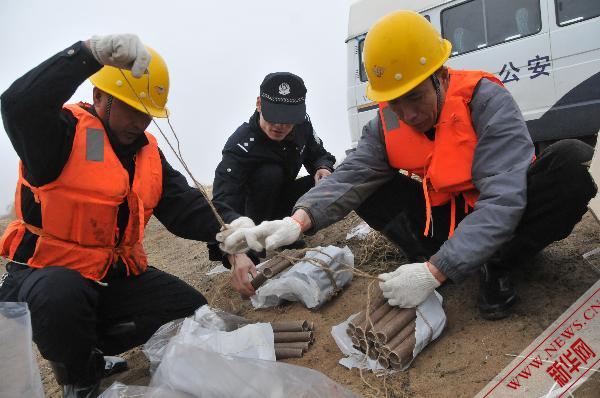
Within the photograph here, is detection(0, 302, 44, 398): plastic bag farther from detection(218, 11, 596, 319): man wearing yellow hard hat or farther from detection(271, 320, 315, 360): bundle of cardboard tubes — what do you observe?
detection(271, 320, 315, 360): bundle of cardboard tubes

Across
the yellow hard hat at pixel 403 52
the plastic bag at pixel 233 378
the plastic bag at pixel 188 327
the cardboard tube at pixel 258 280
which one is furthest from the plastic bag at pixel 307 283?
the yellow hard hat at pixel 403 52

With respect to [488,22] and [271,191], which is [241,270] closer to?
[271,191]

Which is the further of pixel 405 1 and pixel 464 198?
pixel 405 1

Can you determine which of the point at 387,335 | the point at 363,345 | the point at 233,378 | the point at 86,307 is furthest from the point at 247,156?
the point at 233,378

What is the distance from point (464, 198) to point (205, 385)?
1350mm

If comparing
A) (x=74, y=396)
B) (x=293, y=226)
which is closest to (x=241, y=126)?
(x=293, y=226)

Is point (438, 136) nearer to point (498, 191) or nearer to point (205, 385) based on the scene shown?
point (498, 191)

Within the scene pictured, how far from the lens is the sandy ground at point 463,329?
1.86 metres

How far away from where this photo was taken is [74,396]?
2.14 meters

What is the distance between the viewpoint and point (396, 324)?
77.9 inches

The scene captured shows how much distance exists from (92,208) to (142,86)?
60 cm

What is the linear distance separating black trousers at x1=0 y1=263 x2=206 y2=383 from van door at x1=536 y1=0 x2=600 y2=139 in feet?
14.1

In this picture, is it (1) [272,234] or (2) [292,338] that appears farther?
(2) [292,338]

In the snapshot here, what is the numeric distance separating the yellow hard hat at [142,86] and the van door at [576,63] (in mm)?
Result: 4241
